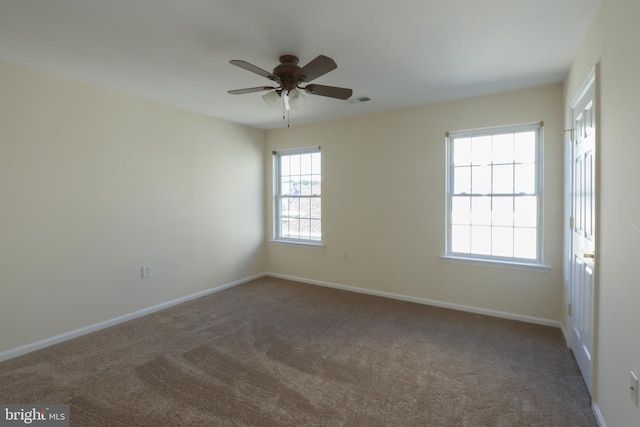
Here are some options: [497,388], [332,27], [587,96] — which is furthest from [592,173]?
[332,27]

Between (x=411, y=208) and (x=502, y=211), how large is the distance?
1.04 meters

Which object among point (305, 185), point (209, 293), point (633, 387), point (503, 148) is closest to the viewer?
point (633, 387)

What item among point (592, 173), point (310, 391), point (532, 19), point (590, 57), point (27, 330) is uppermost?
point (532, 19)

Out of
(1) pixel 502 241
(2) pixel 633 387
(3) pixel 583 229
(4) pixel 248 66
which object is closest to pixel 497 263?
(1) pixel 502 241

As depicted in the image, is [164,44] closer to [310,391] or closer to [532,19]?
[532,19]

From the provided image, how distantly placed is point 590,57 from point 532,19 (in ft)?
1.66

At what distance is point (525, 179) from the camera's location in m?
3.55

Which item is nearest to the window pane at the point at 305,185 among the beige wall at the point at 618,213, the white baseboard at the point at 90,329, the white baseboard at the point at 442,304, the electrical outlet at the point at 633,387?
the white baseboard at the point at 442,304

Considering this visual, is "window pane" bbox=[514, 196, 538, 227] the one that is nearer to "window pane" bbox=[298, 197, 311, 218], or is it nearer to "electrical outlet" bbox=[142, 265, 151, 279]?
"window pane" bbox=[298, 197, 311, 218]

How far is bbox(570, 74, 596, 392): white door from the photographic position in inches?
84.2

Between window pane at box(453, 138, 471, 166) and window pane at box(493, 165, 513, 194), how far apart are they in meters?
0.33

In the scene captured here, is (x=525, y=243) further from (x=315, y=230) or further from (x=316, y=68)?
(x=316, y=68)

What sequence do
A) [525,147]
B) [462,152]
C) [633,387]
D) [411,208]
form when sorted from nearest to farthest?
[633,387]
[525,147]
[462,152]
[411,208]

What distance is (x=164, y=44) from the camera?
7.95ft
